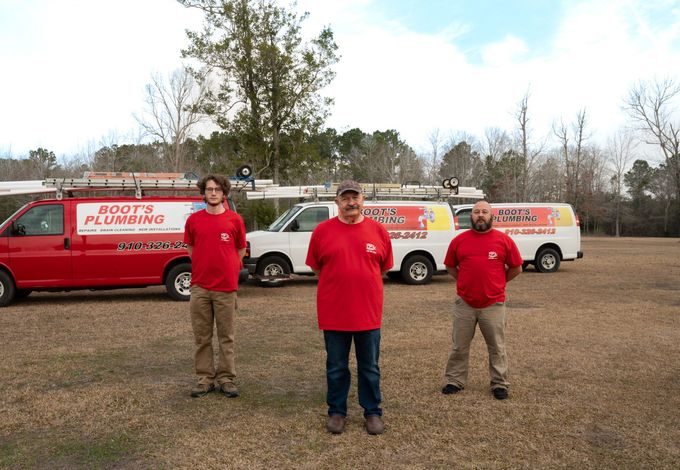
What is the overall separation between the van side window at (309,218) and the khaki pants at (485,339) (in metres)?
7.55

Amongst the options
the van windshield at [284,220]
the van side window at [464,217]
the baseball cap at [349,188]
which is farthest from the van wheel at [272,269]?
the baseball cap at [349,188]

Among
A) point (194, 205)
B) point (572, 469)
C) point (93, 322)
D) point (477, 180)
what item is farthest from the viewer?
point (477, 180)

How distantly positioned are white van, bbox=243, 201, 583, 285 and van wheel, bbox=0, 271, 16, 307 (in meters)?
4.25

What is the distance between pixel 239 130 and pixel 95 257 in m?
17.0

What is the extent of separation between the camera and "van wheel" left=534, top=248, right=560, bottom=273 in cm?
1506

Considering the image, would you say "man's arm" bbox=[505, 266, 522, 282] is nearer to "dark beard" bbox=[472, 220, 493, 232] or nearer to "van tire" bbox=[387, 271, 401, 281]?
"dark beard" bbox=[472, 220, 493, 232]

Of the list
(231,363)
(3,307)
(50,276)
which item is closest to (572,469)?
(231,363)

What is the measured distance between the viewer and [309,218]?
12453mm

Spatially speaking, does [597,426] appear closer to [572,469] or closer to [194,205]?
[572,469]

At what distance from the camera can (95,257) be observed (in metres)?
9.65

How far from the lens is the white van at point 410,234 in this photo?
40.0ft

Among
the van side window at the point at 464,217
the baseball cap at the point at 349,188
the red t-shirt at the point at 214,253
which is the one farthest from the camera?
the van side window at the point at 464,217

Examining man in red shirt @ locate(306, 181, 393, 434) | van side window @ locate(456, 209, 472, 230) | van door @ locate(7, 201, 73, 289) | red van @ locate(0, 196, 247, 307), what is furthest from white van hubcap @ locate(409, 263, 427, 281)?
man in red shirt @ locate(306, 181, 393, 434)

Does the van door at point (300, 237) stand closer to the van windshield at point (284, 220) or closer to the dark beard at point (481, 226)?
the van windshield at point (284, 220)
